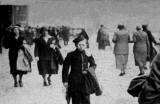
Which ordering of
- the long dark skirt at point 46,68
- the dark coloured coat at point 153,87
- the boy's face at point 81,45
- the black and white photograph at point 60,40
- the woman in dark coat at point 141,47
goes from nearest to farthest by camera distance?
the dark coloured coat at point 153,87 → the boy's face at point 81,45 → the black and white photograph at point 60,40 → the long dark skirt at point 46,68 → the woman in dark coat at point 141,47

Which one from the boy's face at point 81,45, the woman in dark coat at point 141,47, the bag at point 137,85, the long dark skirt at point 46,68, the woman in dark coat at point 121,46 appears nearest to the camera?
the bag at point 137,85

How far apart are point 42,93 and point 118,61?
228cm

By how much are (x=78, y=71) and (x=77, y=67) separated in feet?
0.17

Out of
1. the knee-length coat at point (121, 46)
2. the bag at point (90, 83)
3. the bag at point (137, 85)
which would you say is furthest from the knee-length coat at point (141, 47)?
the bag at point (137, 85)

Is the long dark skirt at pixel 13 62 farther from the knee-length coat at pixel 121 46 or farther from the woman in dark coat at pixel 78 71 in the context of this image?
the woman in dark coat at pixel 78 71

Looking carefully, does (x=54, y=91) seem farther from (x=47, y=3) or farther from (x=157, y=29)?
(x=157, y=29)

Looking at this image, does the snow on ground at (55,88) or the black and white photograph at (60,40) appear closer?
the snow on ground at (55,88)

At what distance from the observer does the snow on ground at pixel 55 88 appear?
6.27 m

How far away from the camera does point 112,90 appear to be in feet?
22.5

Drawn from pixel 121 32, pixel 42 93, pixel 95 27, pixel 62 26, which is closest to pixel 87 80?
pixel 42 93

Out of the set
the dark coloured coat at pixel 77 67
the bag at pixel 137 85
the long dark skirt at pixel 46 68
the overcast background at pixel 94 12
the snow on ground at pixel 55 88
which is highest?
the overcast background at pixel 94 12

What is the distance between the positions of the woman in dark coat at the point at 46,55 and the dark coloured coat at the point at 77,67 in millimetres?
2354

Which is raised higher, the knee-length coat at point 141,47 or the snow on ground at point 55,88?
the knee-length coat at point 141,47

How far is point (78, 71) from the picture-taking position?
486 centimetres
